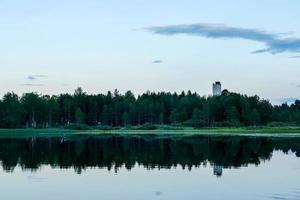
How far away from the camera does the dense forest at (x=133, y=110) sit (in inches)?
6019

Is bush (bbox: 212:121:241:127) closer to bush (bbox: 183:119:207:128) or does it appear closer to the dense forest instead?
the dense forest

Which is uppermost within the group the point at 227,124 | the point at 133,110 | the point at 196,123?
the point at 133,110

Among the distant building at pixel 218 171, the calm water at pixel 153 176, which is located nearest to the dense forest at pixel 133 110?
the calm water at pixel 153 176

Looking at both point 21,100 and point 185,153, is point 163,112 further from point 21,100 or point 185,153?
point 185,153

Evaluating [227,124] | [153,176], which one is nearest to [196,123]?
[227,124]

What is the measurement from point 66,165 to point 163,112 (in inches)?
5239

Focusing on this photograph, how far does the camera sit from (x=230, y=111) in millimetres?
153500

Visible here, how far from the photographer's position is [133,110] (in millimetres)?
170375

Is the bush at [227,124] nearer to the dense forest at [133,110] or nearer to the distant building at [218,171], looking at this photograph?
the dense forest at [133,110]

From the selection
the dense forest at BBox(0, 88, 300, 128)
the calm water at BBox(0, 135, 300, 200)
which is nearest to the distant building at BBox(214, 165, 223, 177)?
the calm water at BBox(0, 135, 300, 200)

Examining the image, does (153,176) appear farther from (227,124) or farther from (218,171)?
(227,124)

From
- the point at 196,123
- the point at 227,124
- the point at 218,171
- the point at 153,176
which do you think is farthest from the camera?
the point at 196,123

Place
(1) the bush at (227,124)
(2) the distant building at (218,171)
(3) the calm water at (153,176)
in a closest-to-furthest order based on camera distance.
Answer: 1. (3) the calm water at (153,176)
2. (2) the distant building at (218,171)
3. (1) the bush at (227,124)

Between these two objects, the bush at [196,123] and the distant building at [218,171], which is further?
the bush at [196,123]
